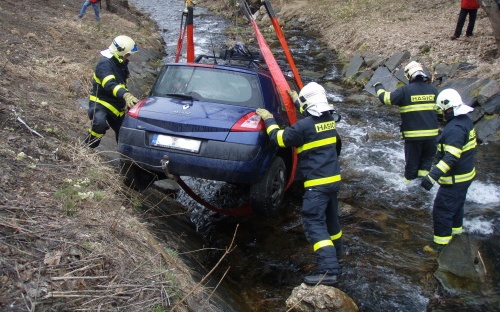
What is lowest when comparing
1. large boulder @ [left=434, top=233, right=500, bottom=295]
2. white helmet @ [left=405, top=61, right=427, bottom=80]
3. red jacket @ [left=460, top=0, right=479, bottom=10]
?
large boulder @ [left=434, top=233, right=500, bottom=295]

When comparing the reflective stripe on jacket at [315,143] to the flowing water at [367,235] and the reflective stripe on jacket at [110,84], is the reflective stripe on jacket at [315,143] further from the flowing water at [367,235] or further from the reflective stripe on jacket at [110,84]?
the reflective stripe on jacket at [110,84]

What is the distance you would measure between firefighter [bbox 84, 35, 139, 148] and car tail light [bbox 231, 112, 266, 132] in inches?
65.9

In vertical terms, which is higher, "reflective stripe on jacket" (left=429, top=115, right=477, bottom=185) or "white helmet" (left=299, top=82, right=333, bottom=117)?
"white helmet" (left=299, top=82, right=333, bottom=117)

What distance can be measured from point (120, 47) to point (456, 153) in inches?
169

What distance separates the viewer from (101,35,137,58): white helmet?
6082 millimetres

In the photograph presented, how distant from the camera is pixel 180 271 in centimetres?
416

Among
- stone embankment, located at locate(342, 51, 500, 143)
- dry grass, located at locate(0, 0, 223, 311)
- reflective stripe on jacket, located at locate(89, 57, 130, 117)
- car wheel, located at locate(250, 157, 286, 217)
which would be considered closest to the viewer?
dry grass, located at locate(0, 0, 223, 311)

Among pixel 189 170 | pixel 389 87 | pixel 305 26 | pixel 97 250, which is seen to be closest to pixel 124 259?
pixel 97 250

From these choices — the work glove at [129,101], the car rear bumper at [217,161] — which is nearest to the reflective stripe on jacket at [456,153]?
the car rear bumper at [217,161]

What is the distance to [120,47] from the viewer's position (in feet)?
20.1

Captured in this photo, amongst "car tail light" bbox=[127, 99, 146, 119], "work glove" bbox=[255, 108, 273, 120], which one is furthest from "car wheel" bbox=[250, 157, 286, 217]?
"car tail light" bbox=[127, 99, 146, 119]

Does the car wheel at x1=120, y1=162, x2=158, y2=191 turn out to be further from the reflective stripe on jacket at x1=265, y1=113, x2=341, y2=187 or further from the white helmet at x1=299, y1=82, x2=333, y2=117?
the white helmet at x1=299, y1=82, x2=333, y2=117

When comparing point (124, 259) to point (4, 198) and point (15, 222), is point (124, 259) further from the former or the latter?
point (4, 198)

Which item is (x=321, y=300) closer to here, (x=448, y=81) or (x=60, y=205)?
(x=60, y=205)
